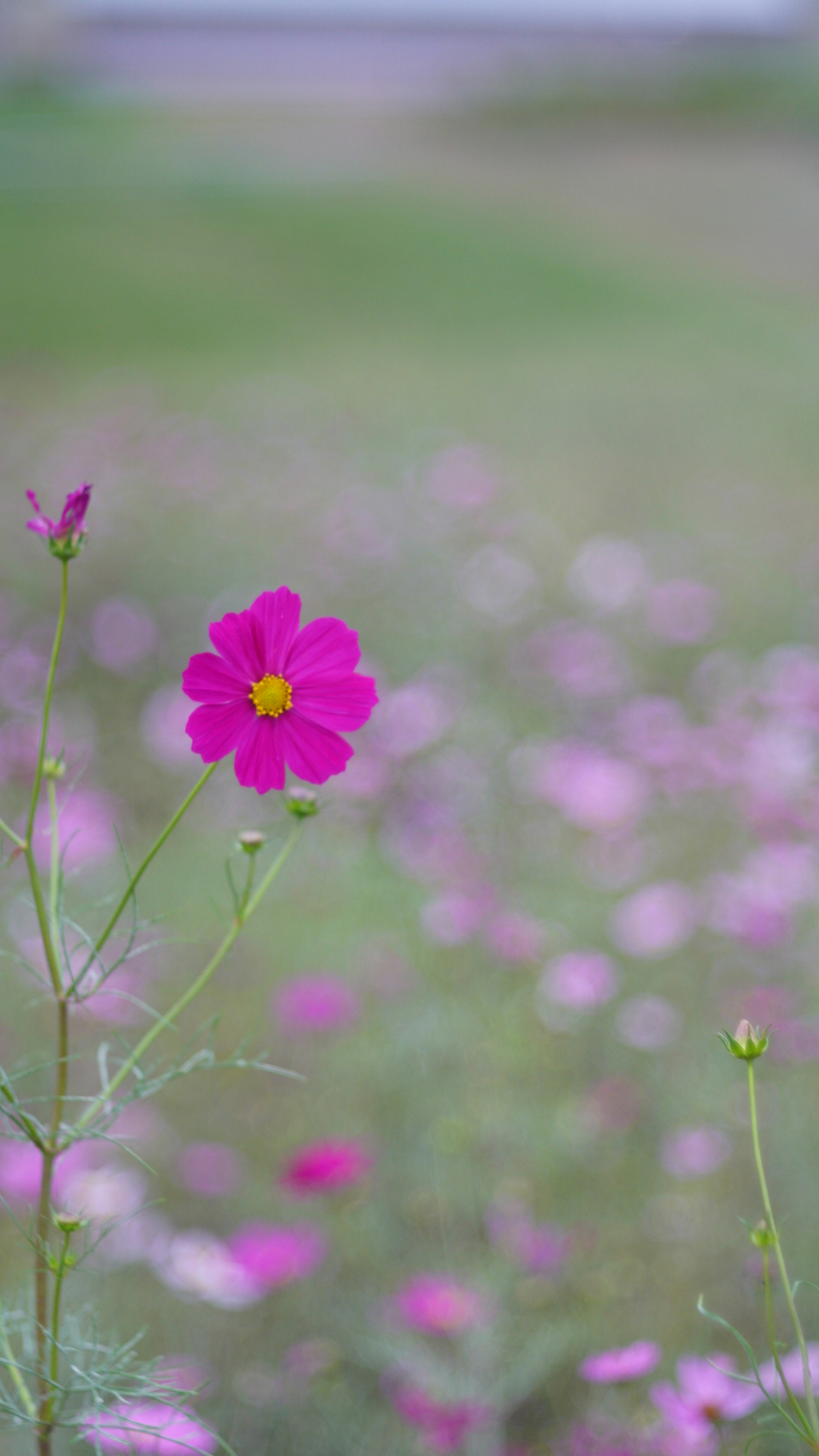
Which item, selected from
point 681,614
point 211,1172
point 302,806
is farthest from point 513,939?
point 681,614

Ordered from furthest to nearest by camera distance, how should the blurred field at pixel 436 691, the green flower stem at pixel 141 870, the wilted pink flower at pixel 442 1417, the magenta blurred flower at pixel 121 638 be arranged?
the magenta blurred flower at pixel 121 638 → the blurred field at pixel 436 691 → the wilted pink flower at pixel 442 1417 → the green flower stem at pixel 141 870

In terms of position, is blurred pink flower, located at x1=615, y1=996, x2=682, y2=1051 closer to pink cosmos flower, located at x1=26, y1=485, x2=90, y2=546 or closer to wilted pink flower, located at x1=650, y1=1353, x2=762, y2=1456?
wilted pink flower, located at x1=650, y1=1353, x2=762, y2=1456

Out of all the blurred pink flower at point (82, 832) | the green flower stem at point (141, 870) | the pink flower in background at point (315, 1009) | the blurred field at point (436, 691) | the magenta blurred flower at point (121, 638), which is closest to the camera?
the green flower stem at point (141, 870)

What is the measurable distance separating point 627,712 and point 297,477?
96 cm

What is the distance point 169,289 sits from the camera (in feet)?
13.4

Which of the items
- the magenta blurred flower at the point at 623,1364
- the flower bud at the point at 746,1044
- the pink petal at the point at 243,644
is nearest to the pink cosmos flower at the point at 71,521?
the pink petal at the point at 243,644

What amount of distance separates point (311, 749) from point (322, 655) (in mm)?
29

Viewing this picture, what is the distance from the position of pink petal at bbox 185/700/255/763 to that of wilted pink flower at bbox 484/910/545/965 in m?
0.59

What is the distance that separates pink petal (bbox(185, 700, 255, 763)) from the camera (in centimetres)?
35

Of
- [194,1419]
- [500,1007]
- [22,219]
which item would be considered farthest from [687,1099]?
[22,219]

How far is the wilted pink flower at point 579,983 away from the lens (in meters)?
0.90

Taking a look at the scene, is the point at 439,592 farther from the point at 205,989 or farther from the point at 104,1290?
the point at 104,1290

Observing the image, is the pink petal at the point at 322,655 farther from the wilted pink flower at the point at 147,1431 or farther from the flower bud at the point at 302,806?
the wilted pink flower at the point at 147,1431

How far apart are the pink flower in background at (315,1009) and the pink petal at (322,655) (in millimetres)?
575
